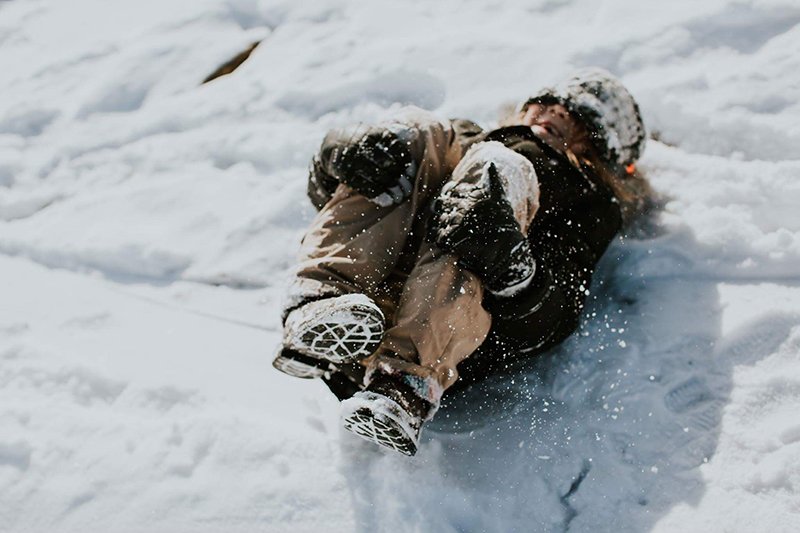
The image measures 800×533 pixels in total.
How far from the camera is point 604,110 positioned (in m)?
2.69

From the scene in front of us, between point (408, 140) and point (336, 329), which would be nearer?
point (336, 329)

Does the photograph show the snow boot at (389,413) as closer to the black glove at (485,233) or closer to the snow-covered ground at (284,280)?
the snow-covered ground at (284,280)

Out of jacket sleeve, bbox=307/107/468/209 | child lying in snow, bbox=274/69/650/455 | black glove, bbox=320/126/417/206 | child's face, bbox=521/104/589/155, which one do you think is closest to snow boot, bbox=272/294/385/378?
child lying in snow, bbox=274/69/650/455

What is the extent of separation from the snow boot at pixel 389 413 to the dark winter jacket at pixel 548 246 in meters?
0.39

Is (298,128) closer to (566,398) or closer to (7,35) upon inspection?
(566,398)

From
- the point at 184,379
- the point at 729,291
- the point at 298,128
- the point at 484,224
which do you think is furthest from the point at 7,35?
the point at 729,291

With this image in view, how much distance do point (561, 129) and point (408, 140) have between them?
0.70 m

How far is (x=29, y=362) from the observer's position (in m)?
2.53

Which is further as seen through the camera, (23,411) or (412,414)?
(23,411)

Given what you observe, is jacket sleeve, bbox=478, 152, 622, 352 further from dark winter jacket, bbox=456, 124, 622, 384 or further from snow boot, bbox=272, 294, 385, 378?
snow boot, bbox=272, 294, 385, 378

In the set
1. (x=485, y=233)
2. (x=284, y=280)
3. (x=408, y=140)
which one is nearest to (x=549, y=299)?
(x=485, y=233)

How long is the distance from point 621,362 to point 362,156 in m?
1.02

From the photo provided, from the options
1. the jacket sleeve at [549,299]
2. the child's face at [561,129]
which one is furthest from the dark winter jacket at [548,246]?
the child's face at [561,129]

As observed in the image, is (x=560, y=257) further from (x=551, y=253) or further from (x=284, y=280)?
(x=284, y=280)
